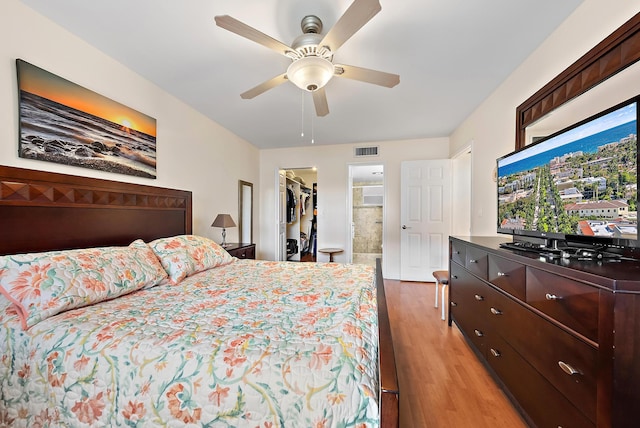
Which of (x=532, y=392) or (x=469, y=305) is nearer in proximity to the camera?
(x=532, y=392)

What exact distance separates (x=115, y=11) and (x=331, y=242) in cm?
395

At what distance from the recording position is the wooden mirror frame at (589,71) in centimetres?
128

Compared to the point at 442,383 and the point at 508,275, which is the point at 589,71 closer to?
the point at 508,275

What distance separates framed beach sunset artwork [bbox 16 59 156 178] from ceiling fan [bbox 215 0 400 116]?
1.28 m

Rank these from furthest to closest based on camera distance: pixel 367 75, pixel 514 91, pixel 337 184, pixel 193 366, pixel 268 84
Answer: pixel 337 184 → pixel 514 91 → pixel 268 84 → pixel 367 75 → pixel 193 366

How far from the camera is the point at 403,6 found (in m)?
1.56

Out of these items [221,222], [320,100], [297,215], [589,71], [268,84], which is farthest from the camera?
[297,215]

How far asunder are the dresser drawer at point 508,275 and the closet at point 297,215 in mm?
3804

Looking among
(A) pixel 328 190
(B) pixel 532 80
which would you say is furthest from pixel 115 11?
(A) pixel 328 190

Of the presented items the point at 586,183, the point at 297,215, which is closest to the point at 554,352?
the point at 586,183

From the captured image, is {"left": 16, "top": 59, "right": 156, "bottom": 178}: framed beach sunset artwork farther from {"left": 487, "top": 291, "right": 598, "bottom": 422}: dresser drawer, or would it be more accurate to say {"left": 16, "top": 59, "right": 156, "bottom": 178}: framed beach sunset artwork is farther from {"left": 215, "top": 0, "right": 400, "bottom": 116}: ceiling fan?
{"left": 487, "top": 291, "right": 598, "bottom": 422}: dresser drawer

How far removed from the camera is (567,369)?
1005 mm

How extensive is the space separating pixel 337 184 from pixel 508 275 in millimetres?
3417

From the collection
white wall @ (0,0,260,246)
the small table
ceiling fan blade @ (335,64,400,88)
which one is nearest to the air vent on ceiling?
the small table
